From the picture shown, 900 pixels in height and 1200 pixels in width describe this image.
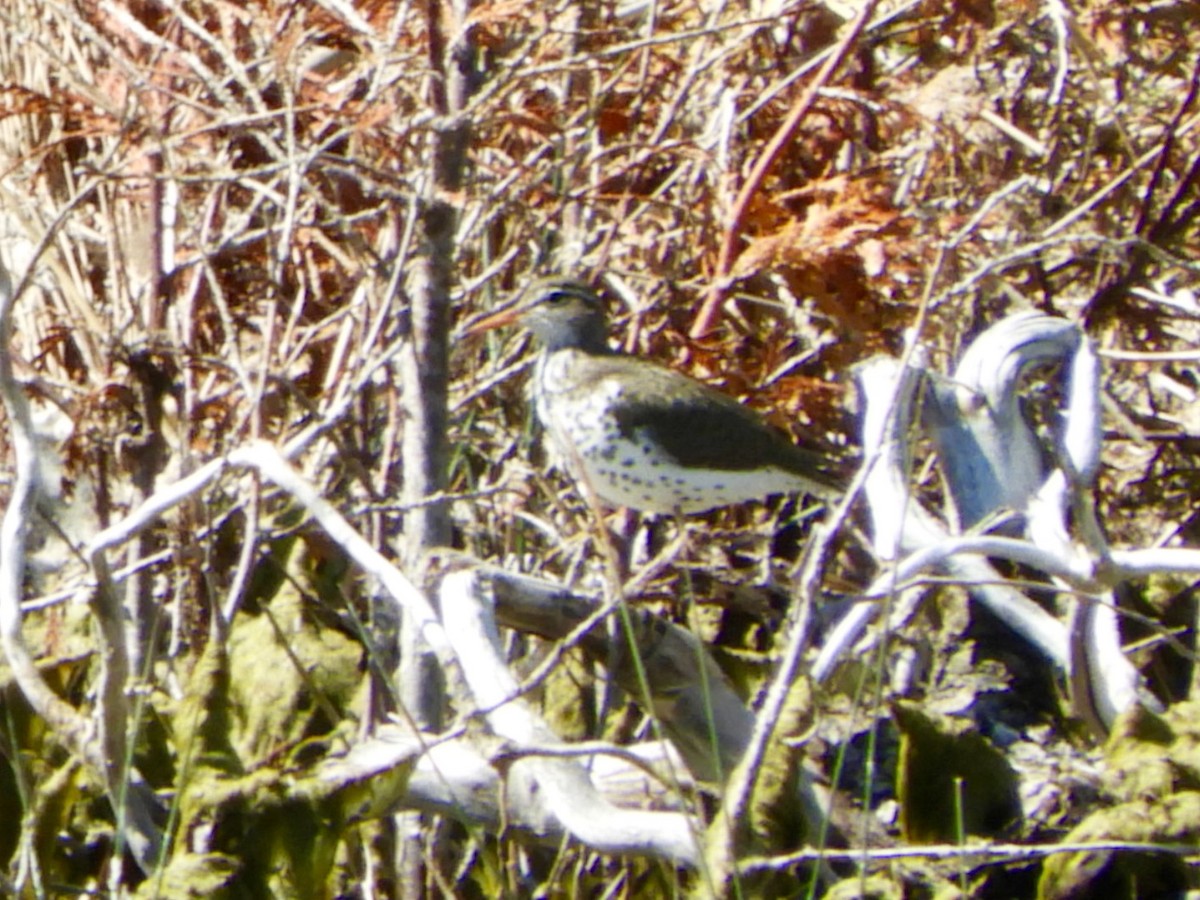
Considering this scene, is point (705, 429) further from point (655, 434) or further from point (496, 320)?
point (496, 320)

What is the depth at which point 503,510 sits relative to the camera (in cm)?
421

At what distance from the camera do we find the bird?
4316mm

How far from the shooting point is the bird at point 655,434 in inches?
170

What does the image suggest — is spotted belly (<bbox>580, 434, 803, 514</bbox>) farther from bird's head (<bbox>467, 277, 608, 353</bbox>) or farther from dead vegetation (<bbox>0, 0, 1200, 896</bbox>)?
bird's head (<bbox>467, 277, 608, 353</bbox>)

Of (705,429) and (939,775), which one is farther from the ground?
(705,429)

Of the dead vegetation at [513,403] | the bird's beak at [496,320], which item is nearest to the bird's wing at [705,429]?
the dead vegetation at [513,403]

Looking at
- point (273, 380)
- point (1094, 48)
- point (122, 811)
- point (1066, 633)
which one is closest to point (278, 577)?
point (273, 380)

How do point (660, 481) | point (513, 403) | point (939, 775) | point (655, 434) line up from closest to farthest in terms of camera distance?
point (939, 775) → point (660, 481) → point (655, 434) → point (513, 403)

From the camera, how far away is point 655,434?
4.52 meters

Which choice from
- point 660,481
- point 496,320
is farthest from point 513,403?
point 496,320

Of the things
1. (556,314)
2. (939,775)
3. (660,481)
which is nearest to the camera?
(939,775)

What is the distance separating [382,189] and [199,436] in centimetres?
96

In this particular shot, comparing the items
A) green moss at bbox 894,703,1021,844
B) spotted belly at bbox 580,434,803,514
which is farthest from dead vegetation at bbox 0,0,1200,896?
spotted belly at bbox 580,434,803,514

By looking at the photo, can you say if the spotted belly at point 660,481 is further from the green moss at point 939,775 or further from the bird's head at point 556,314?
the green moss at point 939,775
